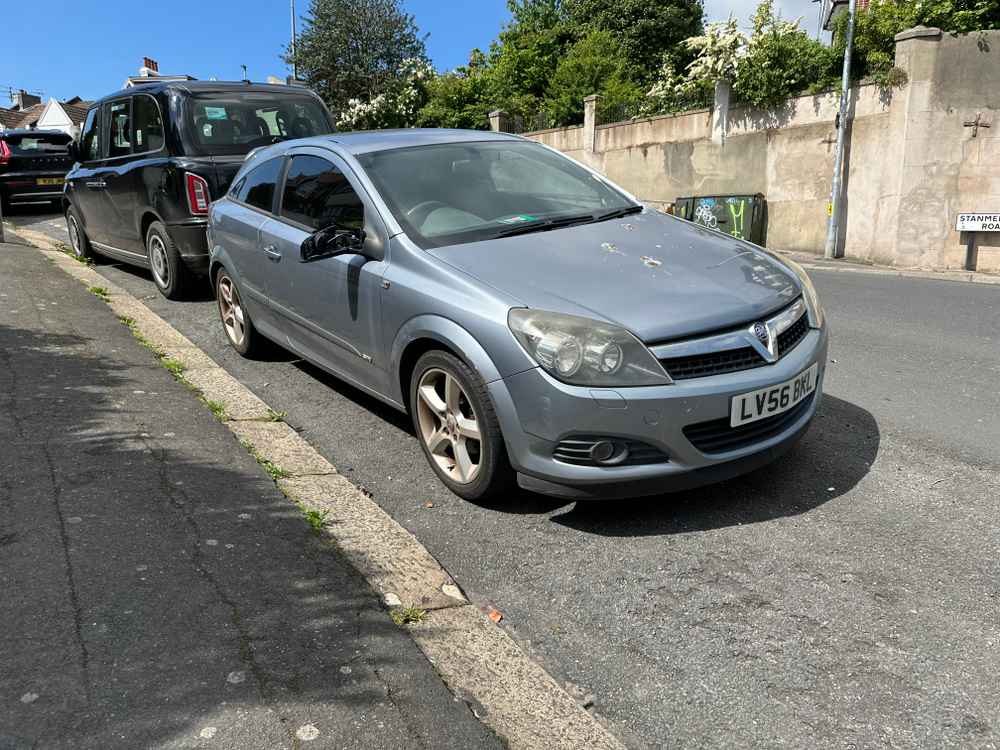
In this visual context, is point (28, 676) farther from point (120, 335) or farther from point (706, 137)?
point (706, 137)

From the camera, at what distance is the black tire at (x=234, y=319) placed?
242 inches

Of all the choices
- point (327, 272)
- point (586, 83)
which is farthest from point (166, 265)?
point (586, 83)

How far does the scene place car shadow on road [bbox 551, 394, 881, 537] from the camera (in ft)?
11.7

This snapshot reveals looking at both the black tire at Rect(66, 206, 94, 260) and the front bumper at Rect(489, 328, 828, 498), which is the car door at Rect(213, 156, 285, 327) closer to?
the front bumper at Rect(489, 328, 828, 498)

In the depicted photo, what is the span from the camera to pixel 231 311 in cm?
644

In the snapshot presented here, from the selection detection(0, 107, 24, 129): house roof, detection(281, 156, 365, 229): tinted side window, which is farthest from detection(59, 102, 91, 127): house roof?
detection(281, 156, 365, 229): tinted side window

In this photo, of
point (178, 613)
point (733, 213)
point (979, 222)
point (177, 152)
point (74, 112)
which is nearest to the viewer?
point (178, 613)

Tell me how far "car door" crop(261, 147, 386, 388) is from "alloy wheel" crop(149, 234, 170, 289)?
3.35 m

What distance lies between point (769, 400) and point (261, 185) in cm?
384

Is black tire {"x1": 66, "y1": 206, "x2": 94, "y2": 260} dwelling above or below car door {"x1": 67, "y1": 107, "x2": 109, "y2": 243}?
below

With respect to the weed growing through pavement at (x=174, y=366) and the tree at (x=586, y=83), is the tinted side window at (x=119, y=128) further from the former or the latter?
the tree at (x=586, y=83)

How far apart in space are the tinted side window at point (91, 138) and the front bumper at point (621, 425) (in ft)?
26.1

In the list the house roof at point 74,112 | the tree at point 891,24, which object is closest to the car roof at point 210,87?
the tree at point 891,24

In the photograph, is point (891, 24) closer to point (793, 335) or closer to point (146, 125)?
point (146, 125)
